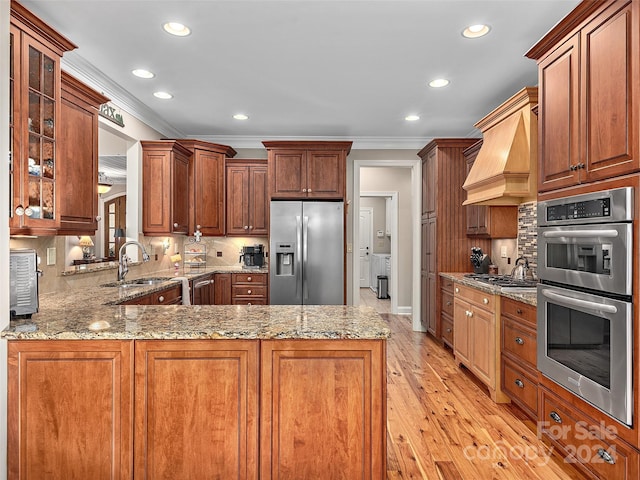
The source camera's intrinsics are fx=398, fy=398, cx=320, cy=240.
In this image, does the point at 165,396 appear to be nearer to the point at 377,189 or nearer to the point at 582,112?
the point at 582,112

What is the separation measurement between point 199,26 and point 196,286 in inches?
103

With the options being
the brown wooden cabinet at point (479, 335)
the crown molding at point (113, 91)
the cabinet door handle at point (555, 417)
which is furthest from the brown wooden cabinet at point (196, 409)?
the crown molding at point (113, 91)

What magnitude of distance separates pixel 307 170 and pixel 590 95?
3317mm

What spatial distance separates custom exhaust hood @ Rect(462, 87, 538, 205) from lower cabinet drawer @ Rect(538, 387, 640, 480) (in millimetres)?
1666

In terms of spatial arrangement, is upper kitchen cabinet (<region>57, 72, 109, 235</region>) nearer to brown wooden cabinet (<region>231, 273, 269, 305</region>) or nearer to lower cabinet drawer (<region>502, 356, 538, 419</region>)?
brown wooden cabinet (<region>231, 273, 269, 305</region>)

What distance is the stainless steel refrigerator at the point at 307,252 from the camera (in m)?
4.78

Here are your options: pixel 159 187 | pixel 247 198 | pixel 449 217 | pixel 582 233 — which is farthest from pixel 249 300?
pixel 582 233

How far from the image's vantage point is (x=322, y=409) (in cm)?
167

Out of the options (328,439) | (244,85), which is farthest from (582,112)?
(244,85)

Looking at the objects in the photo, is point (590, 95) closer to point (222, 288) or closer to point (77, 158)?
point (77, 158)

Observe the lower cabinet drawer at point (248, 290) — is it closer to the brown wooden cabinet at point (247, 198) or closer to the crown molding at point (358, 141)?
the brown wooden cabinet at point (247, 198)

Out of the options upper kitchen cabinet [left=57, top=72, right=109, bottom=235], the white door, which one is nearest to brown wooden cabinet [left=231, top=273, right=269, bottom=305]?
upper kitchen cabinet [left=57, top=72, right=109, bottom=235]

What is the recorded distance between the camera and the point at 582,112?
1.98 meters

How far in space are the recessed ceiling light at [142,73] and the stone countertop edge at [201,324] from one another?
213cm
